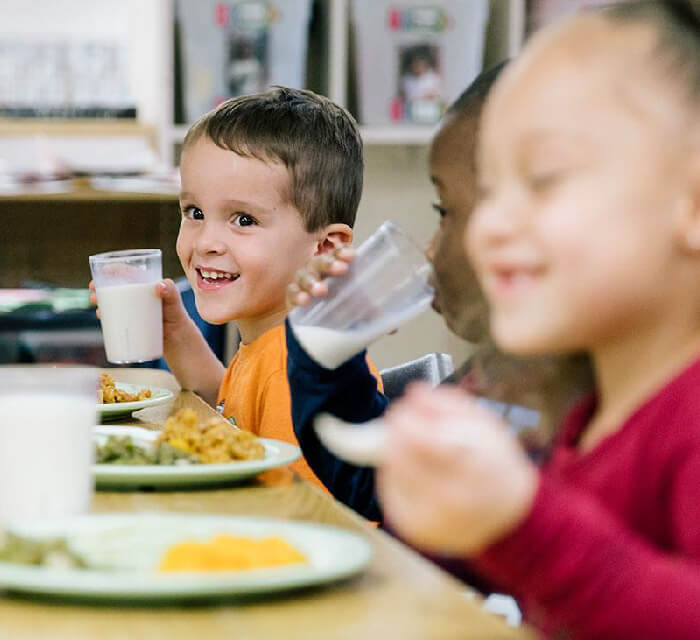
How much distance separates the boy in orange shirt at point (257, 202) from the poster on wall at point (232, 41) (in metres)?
1.49

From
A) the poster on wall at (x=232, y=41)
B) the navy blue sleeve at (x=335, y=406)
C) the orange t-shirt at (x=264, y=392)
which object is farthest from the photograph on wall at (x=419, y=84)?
the navy blue sleeve at (x=335, y=406)

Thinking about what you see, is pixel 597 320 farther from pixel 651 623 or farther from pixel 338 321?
pixel 338 321

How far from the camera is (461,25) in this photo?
11.1 feet

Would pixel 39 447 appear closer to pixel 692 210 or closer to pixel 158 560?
pixel 158 560

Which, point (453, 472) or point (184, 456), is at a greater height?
point (453, 472)

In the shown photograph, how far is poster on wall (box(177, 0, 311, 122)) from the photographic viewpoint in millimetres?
3322

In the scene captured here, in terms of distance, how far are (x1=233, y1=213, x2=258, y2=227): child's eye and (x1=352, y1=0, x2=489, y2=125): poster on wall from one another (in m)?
1.63

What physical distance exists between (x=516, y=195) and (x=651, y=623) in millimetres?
255

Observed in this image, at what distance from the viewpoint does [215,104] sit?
11.0 feet

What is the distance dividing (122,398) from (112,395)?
0.6 inches

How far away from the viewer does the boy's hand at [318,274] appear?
44.9 inches

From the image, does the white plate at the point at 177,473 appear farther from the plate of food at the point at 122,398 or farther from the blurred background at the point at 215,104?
the blurred background at the point at 215,104

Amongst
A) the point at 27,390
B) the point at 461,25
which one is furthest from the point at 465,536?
the point at 461,25

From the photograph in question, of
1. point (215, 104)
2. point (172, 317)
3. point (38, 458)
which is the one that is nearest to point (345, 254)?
point (38, 458)
